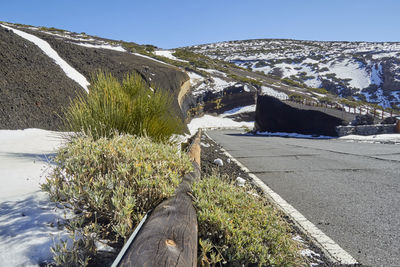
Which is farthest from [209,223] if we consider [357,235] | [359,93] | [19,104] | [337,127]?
[359,93]

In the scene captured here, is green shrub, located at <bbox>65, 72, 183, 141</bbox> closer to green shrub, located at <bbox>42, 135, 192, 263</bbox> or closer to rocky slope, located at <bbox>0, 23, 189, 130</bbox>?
green shrub, located at <bbox>42, 135, 192, 263</bbox>

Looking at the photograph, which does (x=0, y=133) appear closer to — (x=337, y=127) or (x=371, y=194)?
(x=371, y=194)

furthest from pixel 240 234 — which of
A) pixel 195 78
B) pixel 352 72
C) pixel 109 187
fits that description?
pixel 352 72

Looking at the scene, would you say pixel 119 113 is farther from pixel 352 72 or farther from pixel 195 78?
pixel 352 72

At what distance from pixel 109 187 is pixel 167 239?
63cm

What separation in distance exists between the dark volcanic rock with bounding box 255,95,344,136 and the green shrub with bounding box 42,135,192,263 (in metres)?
16.6

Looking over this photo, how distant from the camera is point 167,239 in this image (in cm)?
136

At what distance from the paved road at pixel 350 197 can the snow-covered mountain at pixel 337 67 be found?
4777 cm

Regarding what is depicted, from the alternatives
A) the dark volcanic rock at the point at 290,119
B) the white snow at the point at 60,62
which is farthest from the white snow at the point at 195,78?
the white snow at the point at 60,62

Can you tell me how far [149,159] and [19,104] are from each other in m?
5.16

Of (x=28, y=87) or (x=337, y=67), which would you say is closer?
(x=28, y=87)

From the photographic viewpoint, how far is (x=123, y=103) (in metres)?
3.90

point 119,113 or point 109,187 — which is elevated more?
point 119,113

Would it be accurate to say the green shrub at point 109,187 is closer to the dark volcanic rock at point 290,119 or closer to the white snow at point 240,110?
the dark volcanic rock at point 290,119
